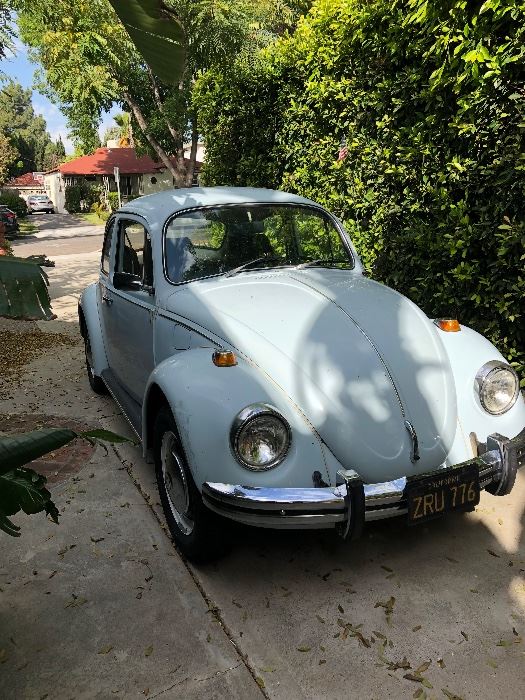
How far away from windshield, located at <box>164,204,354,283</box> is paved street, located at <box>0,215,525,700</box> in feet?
5.17

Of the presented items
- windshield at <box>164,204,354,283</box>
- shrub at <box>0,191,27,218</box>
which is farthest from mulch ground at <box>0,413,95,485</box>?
shrub at <box>0,191,27,218</box>

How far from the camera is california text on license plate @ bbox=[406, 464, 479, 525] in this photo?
2361 mm

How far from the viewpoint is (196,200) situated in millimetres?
3738

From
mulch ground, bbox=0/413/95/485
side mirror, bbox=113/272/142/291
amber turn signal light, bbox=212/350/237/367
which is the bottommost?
mulch ground, bbox=0/413/95/485

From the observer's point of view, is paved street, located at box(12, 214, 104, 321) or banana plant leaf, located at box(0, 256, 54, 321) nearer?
banana plant leaf, located at box(0, 256, 54, 321)

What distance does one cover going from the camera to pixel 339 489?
2301 mm

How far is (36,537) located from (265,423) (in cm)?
165

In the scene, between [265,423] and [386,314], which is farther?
[386,314]

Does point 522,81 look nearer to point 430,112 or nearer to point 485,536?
point 430,112

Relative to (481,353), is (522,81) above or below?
above

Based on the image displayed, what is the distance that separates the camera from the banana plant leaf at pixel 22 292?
5.34ft

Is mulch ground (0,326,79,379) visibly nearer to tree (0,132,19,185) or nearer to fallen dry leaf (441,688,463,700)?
fallen dry leaf (441,688,463,700)

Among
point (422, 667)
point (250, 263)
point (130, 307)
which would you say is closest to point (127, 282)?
point (130, 307)

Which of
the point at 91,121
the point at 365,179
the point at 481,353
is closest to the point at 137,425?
the point at 481,353
